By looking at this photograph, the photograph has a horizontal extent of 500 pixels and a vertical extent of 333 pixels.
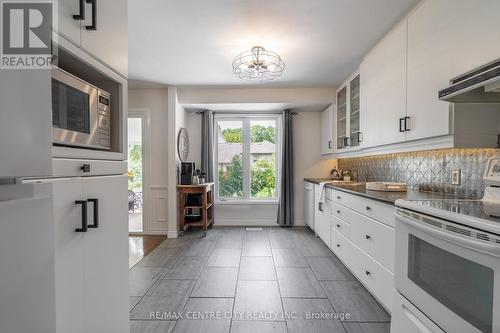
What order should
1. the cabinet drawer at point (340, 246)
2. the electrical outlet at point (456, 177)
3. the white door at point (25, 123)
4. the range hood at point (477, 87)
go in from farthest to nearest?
the cabinet drawer at point (340, 246) < the electrical outlet at point (456, 177) < the range hood at point (477, 87) < the white door at point (25, 123)

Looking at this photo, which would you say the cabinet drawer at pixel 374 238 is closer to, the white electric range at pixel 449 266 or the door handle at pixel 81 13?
the white electric range at pixel 449 266

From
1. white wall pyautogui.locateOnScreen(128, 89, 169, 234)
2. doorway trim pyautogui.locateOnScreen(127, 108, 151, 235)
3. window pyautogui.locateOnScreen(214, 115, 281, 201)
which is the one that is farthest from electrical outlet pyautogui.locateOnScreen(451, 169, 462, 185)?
doorway trim pyautogui.locateOnScreen(127, 108, 151, 235)

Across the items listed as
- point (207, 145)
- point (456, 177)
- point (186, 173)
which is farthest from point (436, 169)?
point (207, 145)

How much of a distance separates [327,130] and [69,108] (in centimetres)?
396

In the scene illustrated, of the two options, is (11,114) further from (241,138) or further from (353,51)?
(241,138)

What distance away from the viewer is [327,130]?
14.3 feet

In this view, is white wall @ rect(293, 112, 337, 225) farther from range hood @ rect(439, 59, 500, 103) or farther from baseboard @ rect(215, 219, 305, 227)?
range hood @ rect(439, 59, 500, 103)

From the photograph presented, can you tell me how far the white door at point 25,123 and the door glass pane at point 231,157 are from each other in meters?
4.26

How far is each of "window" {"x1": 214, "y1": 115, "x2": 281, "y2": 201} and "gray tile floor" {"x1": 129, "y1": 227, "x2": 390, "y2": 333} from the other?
4.94 ft

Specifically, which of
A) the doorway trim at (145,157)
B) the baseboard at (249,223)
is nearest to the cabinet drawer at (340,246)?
the baseboard at (249,223)

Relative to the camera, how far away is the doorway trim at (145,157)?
14.0ft

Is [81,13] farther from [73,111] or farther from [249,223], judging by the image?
[249,223]

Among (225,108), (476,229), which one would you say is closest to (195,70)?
(225,108)

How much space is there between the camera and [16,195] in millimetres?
597
